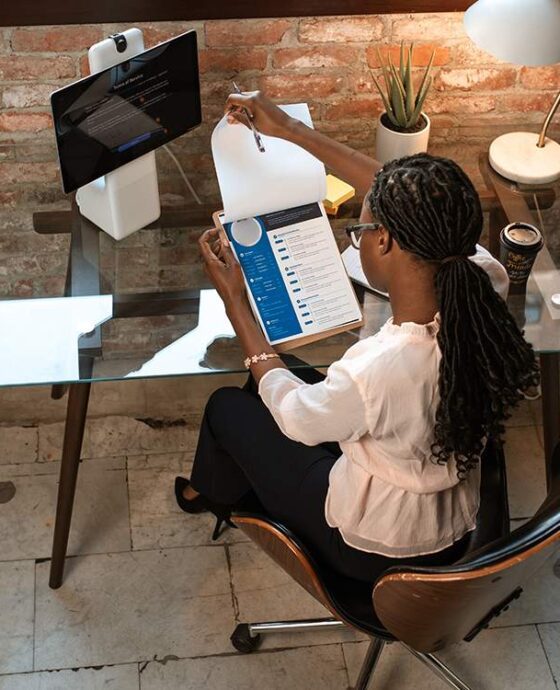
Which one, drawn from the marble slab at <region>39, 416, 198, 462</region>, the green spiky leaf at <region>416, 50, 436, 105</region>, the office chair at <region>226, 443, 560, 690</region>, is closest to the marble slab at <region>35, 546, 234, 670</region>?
the marble slab at <region>39, 416, 198, 462</region>

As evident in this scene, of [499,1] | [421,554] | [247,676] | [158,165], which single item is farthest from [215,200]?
Result: [247,676]

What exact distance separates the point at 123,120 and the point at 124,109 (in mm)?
22

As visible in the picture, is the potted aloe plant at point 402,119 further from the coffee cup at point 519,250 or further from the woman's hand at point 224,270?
the woman's hand at point 224,270

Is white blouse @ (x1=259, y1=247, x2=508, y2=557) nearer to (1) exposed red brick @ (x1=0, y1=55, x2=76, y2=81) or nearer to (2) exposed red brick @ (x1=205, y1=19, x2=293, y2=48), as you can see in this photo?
(2) exposed red brick @ (x1=205, y1=19, x2=293, y2=48)

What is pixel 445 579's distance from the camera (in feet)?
4.72

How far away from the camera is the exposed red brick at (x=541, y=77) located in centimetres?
234

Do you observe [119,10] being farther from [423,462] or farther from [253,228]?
[423,462]

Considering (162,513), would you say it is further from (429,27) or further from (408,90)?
(429,27)

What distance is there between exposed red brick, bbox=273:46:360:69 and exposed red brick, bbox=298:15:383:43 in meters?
0.02

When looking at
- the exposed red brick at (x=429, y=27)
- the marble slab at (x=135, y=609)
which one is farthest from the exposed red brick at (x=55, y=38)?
the marble slab at (x=135, y=609)

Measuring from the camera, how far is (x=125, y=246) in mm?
→ 2025

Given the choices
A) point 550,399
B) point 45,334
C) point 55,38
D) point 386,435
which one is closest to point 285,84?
point 55,38

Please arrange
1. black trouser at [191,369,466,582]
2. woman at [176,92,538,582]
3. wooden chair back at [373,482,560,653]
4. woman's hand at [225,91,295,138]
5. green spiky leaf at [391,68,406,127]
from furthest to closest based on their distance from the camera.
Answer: green spiky leaf at [391,68,406,127], woman's hand at [225,91,295,138], black trouser at [191,369,466,582], woman at [176,92,538,582], wooden chair back at [373,482,560,653]

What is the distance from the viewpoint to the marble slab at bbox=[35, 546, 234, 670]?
223 cm
